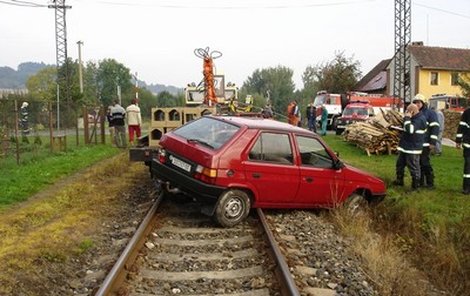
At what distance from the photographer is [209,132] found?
879cm

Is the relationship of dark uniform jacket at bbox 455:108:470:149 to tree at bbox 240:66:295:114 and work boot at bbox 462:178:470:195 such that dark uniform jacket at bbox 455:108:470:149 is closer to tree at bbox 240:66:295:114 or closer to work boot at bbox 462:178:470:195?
work boot at bbox 462:178:470:195

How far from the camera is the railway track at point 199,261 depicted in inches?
216

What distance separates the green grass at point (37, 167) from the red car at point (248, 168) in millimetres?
2852

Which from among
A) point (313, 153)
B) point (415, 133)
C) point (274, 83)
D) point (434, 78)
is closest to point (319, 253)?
point (313, 153)

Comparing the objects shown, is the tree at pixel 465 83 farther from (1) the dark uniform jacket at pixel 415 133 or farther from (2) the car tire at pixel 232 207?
(2) the car tire at pixel 232 207

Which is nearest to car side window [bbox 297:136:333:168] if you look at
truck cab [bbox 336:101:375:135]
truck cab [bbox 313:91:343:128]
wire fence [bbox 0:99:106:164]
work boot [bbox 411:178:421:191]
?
work boot [bbox 411:178:421:191]

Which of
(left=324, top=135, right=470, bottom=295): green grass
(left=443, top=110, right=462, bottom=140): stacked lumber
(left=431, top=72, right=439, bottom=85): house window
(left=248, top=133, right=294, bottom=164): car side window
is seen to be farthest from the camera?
(left=431, top=72, right=439, bottom=85): house window

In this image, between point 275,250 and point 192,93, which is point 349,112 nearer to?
point 192,93

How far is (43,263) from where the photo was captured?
6.15 m

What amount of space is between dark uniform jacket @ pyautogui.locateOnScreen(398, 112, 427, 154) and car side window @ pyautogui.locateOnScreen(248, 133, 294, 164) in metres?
3.67

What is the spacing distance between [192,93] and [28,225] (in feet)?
39.2

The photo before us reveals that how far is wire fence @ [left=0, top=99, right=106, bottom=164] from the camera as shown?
15.1 meters

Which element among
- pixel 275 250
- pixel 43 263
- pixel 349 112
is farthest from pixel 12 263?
pixel 349 112

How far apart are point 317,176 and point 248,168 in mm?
1469
